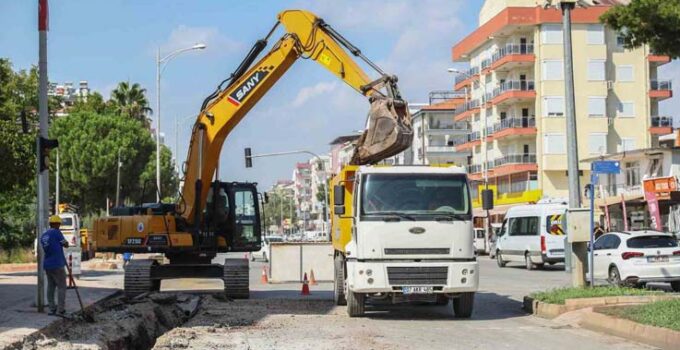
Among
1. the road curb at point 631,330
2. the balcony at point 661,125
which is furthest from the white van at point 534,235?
the balcony at point 661,125

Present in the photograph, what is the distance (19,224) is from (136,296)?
2843 centimetres

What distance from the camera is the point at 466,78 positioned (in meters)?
85.9

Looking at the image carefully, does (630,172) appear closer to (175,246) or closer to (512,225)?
(512,225)

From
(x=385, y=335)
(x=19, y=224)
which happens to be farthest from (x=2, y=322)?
(x=19, y=224)

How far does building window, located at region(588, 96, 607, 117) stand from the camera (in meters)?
73.6

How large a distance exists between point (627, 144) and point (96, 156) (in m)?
40.3

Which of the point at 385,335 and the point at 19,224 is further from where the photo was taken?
the point at 19,224

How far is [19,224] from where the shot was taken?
47406mm

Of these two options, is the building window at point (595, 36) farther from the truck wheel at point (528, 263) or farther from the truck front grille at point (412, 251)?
the truck front grille at point (412, 251)

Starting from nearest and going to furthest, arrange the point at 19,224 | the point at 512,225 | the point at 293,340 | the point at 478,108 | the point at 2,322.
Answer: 1. the point at 293,340
2. the point at 2,322
3. the point at 512,225
4. the point at 19,224
5. the point at 478,108

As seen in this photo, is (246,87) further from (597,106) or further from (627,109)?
(627,109)

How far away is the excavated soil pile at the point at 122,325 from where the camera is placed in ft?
43.0

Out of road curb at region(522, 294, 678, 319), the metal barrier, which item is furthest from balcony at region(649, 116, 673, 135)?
road curb at region(522, 294, 678, 319)

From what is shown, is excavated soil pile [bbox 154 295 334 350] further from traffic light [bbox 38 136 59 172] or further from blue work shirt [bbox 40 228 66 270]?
traffic light [bbox 38 136 59 172]
